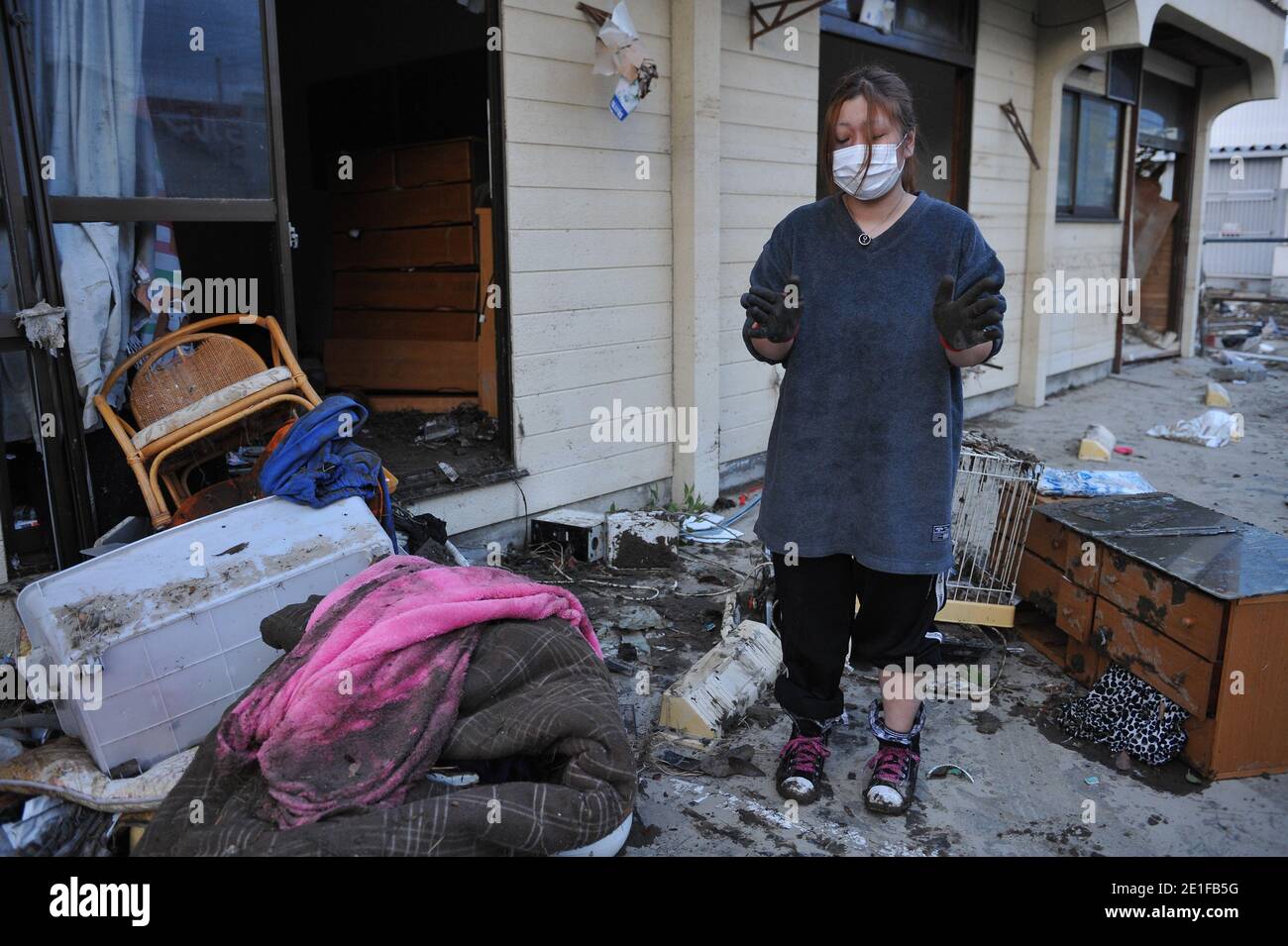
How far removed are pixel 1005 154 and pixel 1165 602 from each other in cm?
696

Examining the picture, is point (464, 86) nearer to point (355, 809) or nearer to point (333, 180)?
point (333, 180)

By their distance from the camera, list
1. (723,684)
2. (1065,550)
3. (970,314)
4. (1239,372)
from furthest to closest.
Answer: (1239,372) < (1065,550) < (723,684) < (970,314)

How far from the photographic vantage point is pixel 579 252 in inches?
197

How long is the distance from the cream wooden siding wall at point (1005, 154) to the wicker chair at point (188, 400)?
669 centimetres

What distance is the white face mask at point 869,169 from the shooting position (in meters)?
2.43

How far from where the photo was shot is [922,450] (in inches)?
98.9

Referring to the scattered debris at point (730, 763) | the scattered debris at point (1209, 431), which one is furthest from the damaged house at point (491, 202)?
the scattered debris at point (730, 763)

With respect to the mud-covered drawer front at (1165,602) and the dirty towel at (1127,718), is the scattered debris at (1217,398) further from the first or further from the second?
the dirty towel at (1127,718)

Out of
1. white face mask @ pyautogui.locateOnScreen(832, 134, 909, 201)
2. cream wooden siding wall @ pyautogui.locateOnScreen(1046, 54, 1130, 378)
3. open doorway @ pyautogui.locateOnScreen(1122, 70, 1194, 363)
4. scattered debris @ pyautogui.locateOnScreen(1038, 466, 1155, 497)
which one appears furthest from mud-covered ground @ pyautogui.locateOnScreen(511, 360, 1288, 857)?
open doorway @ pyautogui.locateOnScreen(1122, 70, 1194, 363)

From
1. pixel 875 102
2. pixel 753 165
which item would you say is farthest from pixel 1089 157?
pixel 875 102

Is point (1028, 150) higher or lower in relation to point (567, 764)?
higher

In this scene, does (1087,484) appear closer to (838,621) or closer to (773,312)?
(838,621)
